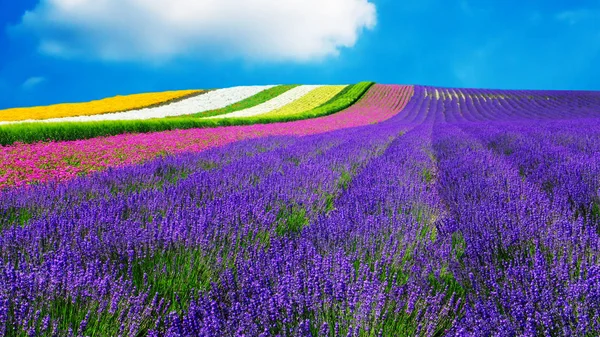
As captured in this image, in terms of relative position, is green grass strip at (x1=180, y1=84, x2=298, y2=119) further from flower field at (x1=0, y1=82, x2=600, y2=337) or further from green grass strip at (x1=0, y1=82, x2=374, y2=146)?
flower field at (x1=0, y1=82, x2=600, y2=337)

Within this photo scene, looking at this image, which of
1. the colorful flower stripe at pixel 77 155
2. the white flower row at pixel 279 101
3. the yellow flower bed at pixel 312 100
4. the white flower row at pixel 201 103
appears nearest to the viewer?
the colorful flower stripe at pixel 77 155

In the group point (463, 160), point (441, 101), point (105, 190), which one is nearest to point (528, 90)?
point (441, 101)

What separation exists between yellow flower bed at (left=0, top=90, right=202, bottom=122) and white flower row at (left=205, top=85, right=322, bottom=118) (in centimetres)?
685

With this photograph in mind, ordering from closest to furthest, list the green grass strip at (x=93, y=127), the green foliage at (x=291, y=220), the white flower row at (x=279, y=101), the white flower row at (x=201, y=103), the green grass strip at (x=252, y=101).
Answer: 1. the green foliage at (x=291, y=220)
2. the green grass strip at (x=93, y=127)
3. the white flower row at (x=201, y=103)
4. the white flower row at (x=279, y=101)
5. the green grass strip at (x=252, y=101)

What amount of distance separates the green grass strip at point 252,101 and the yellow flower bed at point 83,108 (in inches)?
194

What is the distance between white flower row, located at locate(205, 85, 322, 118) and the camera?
77.6ft

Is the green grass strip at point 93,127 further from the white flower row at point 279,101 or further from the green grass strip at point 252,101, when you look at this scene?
the green grass strip at point 252,101

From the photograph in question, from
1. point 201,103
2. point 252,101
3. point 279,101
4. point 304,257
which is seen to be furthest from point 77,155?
point 252,101

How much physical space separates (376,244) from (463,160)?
9.84 ft

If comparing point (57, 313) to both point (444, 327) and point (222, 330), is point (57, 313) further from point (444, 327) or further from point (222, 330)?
point (444, 327)

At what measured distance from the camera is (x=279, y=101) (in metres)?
29.3

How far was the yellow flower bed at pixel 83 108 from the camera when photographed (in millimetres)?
20250

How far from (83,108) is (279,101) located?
40.4 ft

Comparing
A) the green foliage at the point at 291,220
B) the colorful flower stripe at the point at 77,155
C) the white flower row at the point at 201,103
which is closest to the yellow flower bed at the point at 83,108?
the white flower row at the point at 201,103
